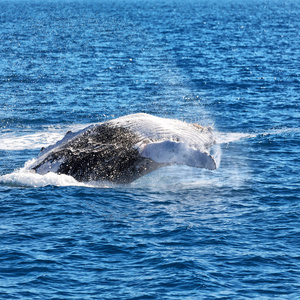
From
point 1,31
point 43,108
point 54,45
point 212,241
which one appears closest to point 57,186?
point 212,241

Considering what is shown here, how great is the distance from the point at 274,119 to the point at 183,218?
804 inches

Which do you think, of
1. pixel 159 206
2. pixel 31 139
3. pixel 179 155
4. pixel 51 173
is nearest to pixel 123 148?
pixel 179 155

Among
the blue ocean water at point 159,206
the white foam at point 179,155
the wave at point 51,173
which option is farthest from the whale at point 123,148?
the blue ocean water at point 159,206

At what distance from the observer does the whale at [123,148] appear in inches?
916

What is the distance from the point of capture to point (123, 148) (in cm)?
2398

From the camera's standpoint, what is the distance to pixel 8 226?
21.0m

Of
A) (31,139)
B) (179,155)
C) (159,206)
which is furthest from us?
(31,139)

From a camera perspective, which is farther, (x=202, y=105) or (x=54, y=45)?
(x=54, y=45)

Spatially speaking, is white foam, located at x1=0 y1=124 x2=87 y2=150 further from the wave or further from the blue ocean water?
the blue ocean water

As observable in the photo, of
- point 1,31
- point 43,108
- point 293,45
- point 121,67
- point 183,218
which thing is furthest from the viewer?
point 1,31

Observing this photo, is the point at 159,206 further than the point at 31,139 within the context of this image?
No

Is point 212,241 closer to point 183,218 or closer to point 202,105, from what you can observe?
point 183,218

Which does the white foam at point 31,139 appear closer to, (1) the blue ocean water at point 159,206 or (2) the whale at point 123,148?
(1) the blue ocean water at point 159,206

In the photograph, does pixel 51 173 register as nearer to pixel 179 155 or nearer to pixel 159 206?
pixel 159 206
